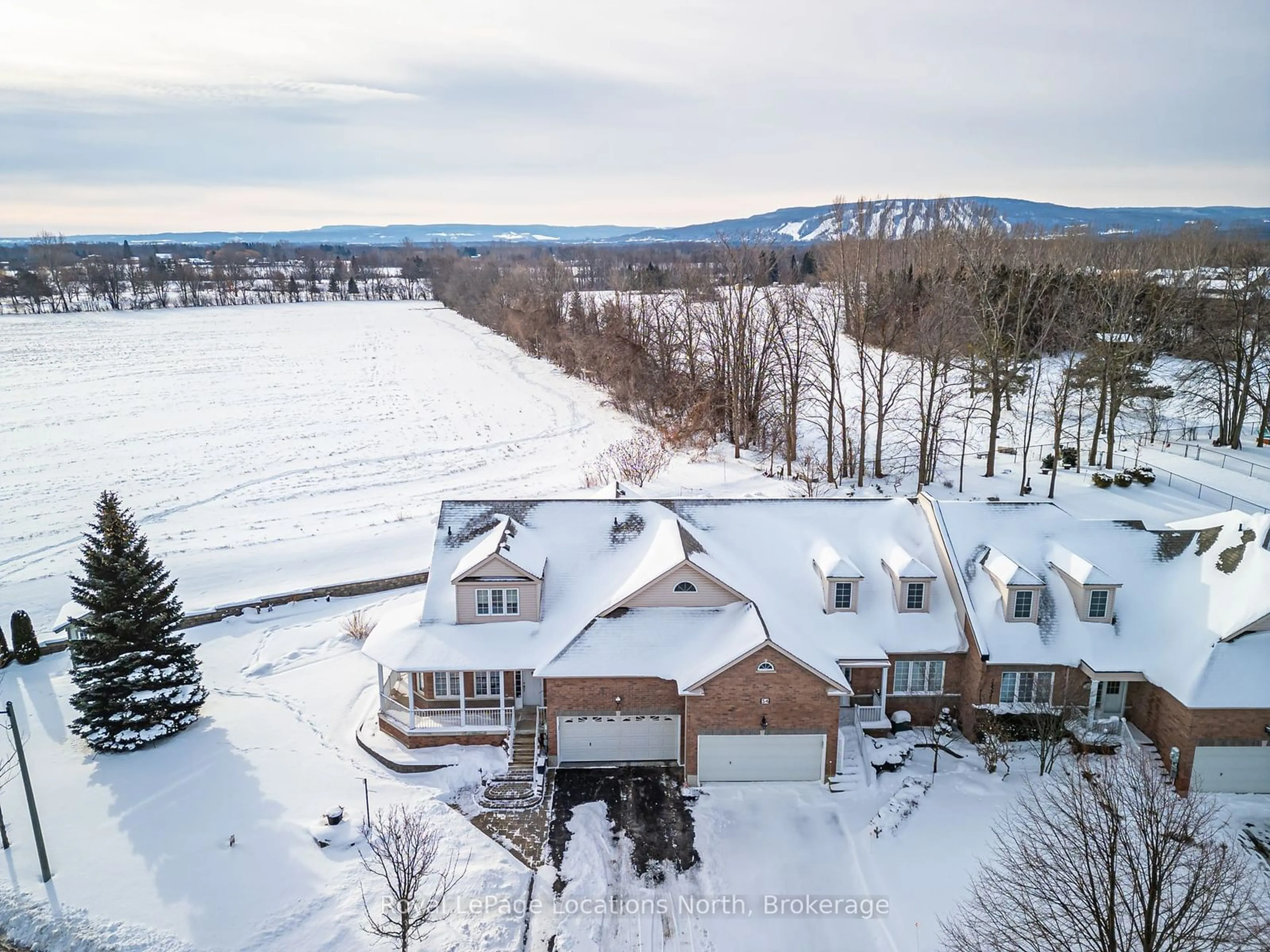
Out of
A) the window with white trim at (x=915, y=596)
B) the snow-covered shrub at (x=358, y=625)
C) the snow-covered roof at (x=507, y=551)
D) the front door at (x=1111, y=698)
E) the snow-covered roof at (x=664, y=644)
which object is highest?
the snow-covered roof at (x=507, y=551)

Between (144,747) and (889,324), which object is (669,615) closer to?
(144,747)

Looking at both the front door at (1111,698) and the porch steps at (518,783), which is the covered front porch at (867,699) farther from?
the porch steps at (518,783)

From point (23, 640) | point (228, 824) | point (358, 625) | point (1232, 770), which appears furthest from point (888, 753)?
point (23, 640)

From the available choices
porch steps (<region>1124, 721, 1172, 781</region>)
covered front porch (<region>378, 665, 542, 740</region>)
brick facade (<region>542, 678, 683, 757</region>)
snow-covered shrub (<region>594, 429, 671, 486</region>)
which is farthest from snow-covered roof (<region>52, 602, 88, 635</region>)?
porch steps (<region>1124, 721, 1172, 781</region>)

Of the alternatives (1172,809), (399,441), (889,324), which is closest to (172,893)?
(1172,809)

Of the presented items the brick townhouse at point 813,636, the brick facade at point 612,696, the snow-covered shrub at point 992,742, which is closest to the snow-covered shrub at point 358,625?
the brick townhouse at point 813,636

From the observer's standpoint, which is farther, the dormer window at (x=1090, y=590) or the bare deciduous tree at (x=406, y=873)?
the dormer window at (x=1090, y=590)

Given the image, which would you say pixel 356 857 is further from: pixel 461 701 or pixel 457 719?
pixel 461 701
